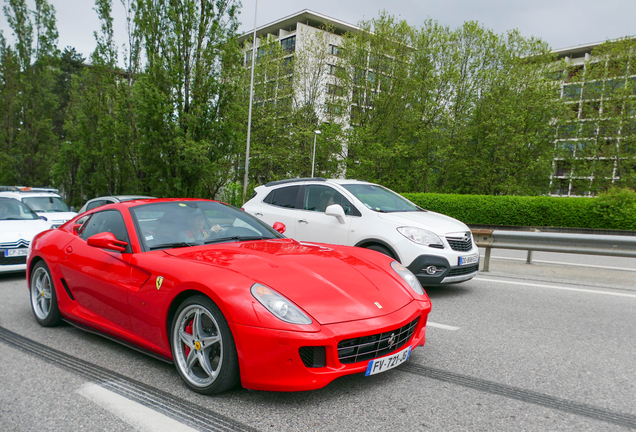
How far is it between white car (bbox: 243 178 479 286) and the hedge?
14894 mm

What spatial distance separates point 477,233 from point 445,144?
20.9 metres

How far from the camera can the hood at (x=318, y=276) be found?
2971 mm

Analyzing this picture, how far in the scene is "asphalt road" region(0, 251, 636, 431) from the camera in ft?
8.86

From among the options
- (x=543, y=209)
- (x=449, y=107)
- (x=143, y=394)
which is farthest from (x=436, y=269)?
(x=449, y=107)

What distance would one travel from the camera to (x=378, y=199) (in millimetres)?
7301

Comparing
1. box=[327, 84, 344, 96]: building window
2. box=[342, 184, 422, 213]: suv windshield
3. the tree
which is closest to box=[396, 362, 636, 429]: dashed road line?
box=[342, 184, 422, 213]: suv windshield

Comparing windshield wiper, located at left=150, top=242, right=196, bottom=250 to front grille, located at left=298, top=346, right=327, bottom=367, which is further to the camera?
windshield wiper, located at left=150, top=242, right=196, bottom=250

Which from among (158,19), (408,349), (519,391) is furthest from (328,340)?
(158,19)

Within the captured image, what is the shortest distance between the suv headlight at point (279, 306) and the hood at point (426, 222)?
375 centimetres

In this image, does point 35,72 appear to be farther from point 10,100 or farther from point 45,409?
point 45,409

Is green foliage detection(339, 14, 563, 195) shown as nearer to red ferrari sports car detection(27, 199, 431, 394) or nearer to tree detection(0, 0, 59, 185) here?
tree detection(0, 0, 59, 185)

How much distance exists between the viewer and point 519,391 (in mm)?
3168

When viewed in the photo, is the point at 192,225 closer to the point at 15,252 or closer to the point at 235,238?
the point at 235,238

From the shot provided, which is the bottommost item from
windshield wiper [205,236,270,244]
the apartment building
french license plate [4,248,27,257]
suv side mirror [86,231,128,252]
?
french license plate [4,248,27,257]
